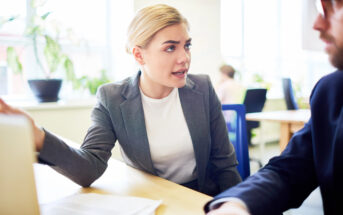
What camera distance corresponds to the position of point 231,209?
672 millimetres

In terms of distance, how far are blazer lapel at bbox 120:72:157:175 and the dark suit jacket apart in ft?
1.76

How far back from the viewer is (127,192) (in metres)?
0.94

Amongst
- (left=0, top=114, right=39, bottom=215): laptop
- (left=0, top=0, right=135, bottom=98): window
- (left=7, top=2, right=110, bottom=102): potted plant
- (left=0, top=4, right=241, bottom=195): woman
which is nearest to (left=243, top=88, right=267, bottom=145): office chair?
(left=0, top=0, right=135, bottom=98): window

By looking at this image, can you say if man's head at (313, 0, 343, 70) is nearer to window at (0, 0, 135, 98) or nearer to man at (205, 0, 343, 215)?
man at (205, 0, 343, 215)

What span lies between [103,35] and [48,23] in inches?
34.3

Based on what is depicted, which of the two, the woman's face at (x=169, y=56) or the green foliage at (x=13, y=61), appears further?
the green foliage at (x=13, y=61)

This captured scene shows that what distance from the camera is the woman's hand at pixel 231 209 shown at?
664 mm

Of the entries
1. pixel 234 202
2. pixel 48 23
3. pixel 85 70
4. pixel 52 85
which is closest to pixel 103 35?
pixel 85 70

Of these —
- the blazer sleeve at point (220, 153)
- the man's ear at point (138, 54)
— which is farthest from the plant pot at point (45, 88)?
the blazer sleeve at point (220, 153)

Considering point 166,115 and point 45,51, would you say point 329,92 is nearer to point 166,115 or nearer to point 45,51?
point 166,115

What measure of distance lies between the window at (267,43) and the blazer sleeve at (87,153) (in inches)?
167

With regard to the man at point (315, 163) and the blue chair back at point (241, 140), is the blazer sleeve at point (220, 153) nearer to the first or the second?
the blue chair back at point (241, 140)

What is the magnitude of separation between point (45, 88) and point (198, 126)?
6.53 ft

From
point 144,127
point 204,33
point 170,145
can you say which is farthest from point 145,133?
point 204,33
